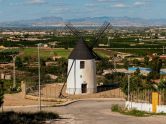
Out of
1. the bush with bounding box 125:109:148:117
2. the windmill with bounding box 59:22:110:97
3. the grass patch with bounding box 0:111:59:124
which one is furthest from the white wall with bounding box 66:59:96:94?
the grass patch with bounding box 0:111:59:124

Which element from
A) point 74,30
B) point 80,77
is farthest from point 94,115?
point 74,30

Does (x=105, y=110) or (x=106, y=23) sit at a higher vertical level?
(x=106, y=23)

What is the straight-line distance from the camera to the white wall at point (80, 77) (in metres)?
48.1

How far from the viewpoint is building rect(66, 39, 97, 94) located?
48.1m

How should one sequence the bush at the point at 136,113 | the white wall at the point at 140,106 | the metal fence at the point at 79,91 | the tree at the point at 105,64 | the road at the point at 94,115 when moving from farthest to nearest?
the tree at the point at 105,64 < the metal fence at the point at 79,91 < the white wall at the point at 140,106 < the bush at the point at 136,113 < the road at the point at 94,115

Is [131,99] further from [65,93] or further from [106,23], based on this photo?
[106,23]

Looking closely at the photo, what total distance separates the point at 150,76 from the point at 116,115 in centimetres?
3147

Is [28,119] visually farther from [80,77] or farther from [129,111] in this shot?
[80,77]

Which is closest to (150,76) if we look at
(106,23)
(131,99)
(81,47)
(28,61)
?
(106,23)

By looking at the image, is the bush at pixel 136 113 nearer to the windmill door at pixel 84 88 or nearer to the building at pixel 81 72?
the building at pixel 81 72

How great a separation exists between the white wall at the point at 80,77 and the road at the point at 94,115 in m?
5.10

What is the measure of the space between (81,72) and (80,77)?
541 mm

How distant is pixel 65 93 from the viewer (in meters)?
49.1

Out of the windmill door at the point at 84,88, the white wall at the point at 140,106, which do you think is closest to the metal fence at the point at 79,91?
the windmill door at the point at 84,88
